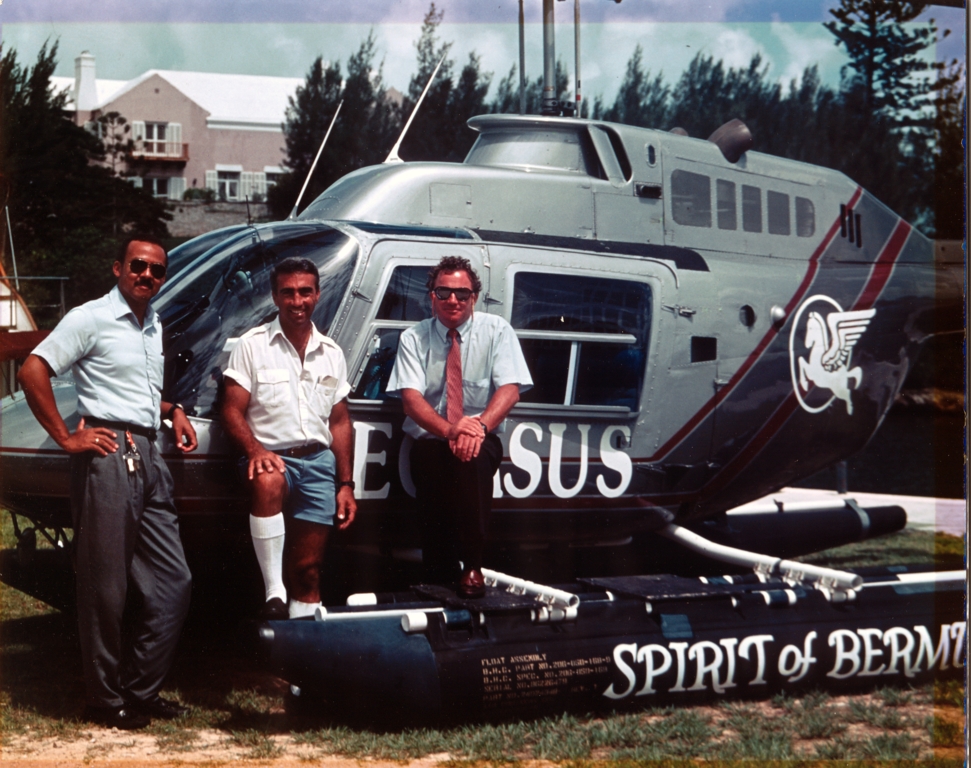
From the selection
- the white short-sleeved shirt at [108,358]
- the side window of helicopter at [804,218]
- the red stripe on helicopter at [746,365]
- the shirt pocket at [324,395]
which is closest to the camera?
the white short-sleeved shirt at [108,358]

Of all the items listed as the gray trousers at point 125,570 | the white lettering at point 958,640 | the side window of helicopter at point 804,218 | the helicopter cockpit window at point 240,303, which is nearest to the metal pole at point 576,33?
the helicopter cockpit window at point 240,303

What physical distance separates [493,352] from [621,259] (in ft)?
3.00

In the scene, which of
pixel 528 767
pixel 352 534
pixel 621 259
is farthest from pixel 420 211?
pixel 528 767

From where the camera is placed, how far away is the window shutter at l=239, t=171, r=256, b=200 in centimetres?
497

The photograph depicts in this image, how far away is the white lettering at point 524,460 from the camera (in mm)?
4730

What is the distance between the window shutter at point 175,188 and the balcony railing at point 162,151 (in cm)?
8

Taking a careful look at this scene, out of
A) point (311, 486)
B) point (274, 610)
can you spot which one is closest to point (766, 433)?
point (311, 486)

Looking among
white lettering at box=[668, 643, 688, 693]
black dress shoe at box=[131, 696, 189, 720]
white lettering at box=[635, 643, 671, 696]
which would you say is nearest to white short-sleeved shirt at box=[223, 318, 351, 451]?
black dress shoe at box=[131, 696, 189, 720]

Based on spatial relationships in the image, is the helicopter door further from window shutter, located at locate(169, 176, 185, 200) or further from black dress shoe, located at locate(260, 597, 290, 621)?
black dress shoe, located at locate(260, 597, 290, 621)

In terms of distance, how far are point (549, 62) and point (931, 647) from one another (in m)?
3.25

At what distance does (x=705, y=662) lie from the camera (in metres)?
4.50

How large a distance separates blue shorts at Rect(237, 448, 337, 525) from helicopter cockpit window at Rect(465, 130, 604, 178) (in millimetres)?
1894

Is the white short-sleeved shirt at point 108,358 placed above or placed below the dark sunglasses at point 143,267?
below

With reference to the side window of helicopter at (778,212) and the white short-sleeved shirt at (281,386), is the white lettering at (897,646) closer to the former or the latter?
the side window of helicopter at (778,212)
